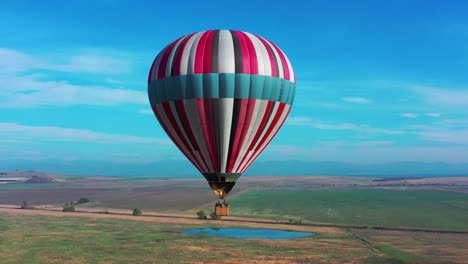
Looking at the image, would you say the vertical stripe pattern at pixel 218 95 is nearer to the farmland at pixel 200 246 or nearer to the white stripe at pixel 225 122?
the white stripe at pixel 225 122

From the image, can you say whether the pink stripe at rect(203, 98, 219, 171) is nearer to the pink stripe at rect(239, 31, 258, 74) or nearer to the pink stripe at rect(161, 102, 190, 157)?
the pink stripe at rect(161, 102, 190, 157)

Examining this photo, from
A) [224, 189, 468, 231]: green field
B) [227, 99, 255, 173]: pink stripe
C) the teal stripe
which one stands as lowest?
[224, 189, 468, 231]: green field

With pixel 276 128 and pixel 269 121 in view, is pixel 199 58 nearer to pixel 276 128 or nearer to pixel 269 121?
pixel 269 121

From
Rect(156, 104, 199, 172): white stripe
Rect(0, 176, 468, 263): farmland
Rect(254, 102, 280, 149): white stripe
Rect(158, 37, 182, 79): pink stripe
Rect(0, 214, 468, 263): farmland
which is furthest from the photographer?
Rect(0, 176, 468, 263): farmland

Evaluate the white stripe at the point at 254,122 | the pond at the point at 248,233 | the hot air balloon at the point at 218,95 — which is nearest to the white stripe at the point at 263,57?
the hot air balloon at the point at 218,95

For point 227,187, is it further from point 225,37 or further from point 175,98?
point 225,37

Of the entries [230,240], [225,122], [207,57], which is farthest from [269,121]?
[230,240]

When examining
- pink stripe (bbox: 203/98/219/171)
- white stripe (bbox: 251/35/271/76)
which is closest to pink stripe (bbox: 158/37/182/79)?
pink stripe (bbox: 203/98/219/171)
